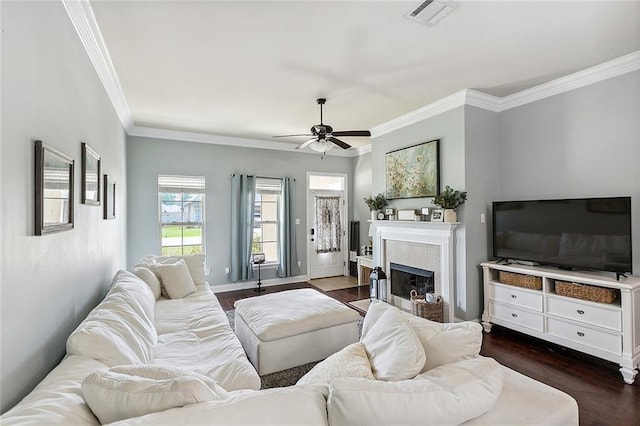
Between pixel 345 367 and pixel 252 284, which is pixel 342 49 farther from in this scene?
pixel 252 284

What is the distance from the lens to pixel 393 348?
52.2 inches

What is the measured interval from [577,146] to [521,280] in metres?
1.52

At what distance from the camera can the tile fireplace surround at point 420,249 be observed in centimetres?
368

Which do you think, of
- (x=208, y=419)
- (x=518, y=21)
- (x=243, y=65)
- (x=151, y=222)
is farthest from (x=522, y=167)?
(x=151, y=222)

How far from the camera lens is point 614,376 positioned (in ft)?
8.27

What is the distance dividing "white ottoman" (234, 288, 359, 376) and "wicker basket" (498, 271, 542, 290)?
1.82 m

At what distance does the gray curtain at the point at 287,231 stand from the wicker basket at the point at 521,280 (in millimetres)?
3617

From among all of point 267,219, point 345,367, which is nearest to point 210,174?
point 267,219

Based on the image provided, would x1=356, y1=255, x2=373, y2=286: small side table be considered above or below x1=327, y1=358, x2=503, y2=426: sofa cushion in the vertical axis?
below

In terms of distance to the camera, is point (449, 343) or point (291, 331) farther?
point (291, 331)

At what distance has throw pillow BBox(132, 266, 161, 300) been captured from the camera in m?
3.09

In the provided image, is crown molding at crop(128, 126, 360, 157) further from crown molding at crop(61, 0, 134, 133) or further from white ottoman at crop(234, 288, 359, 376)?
Result: white ottoman at crop(234, 288, 359, 376)

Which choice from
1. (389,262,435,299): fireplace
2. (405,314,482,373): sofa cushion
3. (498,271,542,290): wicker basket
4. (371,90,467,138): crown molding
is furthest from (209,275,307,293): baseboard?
(405,314,482,373): sofa cushion

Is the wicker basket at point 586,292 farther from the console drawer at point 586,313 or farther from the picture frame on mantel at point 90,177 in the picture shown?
the picture frame on mantel at point 90,177
